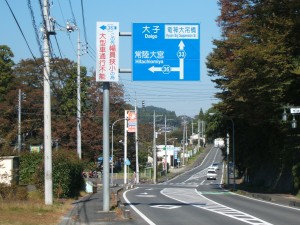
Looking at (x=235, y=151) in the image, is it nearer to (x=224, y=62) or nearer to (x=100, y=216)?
(x=224, y=62)

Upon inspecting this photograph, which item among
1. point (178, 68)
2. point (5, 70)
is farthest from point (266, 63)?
point (5, 70)

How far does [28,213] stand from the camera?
61.0 ft

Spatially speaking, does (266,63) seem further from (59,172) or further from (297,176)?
(59,172)

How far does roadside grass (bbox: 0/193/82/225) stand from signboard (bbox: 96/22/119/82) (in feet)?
18.3

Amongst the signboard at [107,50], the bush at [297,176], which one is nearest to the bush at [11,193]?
the signboard at [107,50]

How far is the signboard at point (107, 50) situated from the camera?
2022 cm

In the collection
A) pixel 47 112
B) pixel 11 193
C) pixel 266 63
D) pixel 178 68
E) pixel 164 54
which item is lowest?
pixel 11 193

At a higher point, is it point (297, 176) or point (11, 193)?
point (11, 193)

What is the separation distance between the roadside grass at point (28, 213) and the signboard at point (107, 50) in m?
5.58

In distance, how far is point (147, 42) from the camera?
2077 centimetres

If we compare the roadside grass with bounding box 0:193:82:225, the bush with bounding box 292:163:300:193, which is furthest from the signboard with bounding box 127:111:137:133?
the roadside grass with bounding box 0:193:82:225

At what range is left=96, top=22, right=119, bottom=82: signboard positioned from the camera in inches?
796

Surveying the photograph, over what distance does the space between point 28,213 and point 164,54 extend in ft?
26.6

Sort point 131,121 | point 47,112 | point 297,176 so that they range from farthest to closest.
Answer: point 131,121 < point 297,176 < point 47,112
